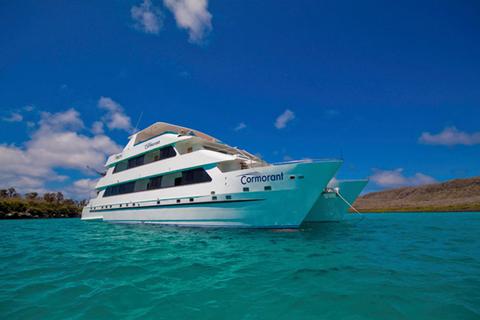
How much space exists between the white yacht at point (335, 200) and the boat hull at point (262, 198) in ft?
13.3

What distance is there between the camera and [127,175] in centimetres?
1706

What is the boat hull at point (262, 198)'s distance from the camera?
32.0 ft

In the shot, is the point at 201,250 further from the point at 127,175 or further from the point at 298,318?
the point at 127,175

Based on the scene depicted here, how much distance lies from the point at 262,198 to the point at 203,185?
3.38 m

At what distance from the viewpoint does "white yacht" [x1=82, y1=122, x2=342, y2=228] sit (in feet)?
32.7

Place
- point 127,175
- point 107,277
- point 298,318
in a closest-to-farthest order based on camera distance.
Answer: point 298,318
point 107,277
point 127,175

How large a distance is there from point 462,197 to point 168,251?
218 feet

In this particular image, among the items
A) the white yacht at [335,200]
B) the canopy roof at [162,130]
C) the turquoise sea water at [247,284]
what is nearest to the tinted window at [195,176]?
the canopy roof at [162,130]

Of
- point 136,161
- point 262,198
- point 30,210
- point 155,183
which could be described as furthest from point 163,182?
point 30,210

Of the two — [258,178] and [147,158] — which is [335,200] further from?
[147,158]

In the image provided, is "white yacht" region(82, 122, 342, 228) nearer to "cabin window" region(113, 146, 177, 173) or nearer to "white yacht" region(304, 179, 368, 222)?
"cabin window" region(113, 146, 177, 173)

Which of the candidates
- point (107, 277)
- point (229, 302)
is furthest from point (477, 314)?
point (107, 277)

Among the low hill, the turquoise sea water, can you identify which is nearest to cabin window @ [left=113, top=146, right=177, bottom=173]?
the turquoise sea water

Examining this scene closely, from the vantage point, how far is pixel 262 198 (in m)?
10.3
